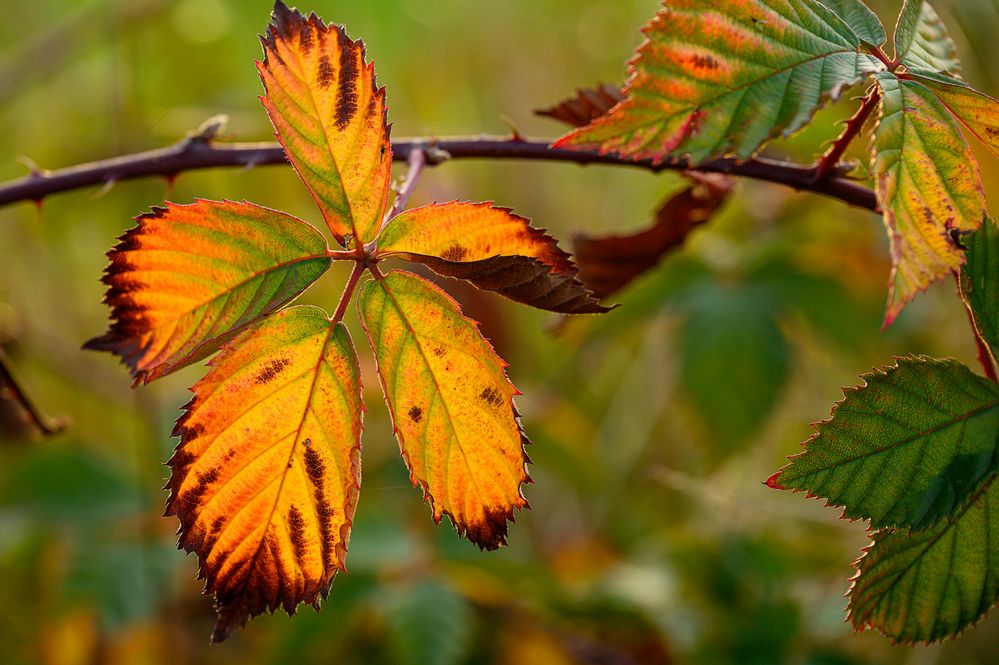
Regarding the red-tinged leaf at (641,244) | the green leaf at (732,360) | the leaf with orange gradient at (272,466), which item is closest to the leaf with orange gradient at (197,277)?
the leaf with orange gradient at (272,466)

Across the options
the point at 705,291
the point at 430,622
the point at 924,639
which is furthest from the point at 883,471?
the point at 705,291

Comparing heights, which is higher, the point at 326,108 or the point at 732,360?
the point at 326,108

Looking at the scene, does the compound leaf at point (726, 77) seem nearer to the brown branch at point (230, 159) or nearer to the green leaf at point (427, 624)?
the brown branch at point (230, 159)

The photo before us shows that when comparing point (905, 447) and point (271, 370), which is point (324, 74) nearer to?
point (271, 370)

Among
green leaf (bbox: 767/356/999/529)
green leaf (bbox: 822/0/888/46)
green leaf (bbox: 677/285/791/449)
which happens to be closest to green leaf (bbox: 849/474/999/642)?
green leaf (bbox: 767/356/999/529)

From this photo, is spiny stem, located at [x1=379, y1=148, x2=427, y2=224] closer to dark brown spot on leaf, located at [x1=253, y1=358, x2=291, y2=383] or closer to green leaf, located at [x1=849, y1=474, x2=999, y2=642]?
dark brown spot on leaf, located at [x1=253, y1=358, x2=291, y2=383]

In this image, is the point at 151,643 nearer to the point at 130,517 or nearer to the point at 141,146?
the point at 130,517

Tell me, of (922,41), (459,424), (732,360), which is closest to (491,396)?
(459,424)
